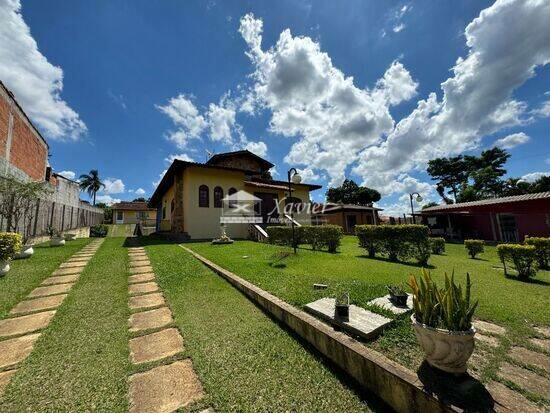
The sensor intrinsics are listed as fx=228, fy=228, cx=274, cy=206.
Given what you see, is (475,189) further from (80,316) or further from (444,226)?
(80,316)

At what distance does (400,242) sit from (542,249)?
422 cm

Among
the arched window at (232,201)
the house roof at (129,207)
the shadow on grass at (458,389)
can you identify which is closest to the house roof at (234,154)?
the arched window at (232,201)

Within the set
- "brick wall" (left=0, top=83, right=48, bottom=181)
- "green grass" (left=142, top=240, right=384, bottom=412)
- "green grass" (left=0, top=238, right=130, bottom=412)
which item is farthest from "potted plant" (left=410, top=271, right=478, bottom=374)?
"brick wall" (left=0, top=83, right=48, bottom=181)

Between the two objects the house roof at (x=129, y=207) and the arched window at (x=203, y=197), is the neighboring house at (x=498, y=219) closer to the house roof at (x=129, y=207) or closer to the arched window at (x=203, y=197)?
the arched window at (x=203, y=197)

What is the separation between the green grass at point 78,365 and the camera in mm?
2012

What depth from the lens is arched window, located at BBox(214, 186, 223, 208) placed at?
15.6 metres

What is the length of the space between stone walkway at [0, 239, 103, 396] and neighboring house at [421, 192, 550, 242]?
24660 millimetres

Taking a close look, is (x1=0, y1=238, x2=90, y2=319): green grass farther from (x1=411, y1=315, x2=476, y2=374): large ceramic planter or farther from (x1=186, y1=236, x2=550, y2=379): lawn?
(x1=411, y1=315, x2=476, y2=374): large ceramic planter

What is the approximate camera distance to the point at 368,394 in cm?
212

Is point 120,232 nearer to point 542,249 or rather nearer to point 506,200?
point 542,249

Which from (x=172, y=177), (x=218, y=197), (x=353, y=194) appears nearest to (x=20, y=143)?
(x=172, y=177)

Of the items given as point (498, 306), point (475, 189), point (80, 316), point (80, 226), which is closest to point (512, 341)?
point (498, 306)

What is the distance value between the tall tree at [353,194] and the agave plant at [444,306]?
55.7m

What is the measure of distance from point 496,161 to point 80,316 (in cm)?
5110
